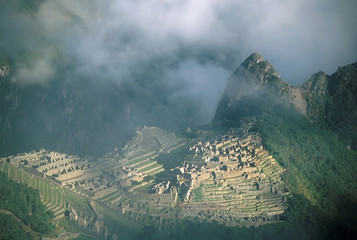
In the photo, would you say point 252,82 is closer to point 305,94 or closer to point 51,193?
point 305,94

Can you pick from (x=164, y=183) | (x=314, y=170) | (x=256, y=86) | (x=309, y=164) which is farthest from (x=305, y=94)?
(x=164, y=183)

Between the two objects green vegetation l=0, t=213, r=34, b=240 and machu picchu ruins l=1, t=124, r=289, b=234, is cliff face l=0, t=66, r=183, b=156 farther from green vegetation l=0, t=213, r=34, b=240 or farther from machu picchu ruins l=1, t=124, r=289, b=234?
green vegetation l=0, t=213, r=34, b=240

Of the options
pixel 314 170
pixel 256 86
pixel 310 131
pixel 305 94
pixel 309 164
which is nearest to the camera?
pixel 314 170

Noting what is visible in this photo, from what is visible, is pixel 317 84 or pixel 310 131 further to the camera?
pixel 317 84

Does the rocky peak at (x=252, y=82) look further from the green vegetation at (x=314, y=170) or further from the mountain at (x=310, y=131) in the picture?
the green vegetation at (x=314, y=170)

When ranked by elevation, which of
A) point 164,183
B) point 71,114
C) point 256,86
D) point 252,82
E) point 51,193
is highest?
point 71,114

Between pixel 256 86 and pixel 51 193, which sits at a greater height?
pixel 256 86

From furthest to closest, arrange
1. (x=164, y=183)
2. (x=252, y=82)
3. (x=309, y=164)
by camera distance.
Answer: (x=252, y=82) → (x=309, y=164) → (x=164, y=183)

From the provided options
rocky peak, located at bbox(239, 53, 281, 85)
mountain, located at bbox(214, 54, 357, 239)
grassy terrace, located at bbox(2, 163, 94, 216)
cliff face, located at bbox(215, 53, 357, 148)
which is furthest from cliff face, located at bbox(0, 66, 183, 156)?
grassy terrace, located at bbox(2, 163, 94, 216)

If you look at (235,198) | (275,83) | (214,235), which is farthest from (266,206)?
(275,83)
